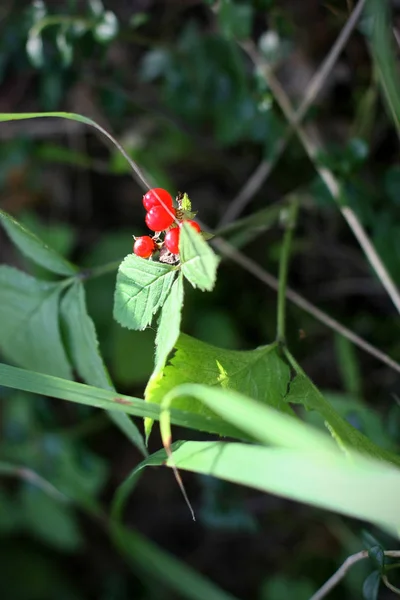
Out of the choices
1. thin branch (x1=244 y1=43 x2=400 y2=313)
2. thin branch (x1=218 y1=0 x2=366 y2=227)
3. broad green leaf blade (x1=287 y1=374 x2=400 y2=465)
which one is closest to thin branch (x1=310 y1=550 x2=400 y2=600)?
broad green leaf blade (x1=287 y1=374 x2=400 y2=465)

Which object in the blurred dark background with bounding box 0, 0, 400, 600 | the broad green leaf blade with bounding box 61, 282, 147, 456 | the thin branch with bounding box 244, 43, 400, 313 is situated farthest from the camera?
the blurred dark background with bounding box 0, 0, 400, 600

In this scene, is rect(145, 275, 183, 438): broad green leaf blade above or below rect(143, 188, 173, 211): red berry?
below

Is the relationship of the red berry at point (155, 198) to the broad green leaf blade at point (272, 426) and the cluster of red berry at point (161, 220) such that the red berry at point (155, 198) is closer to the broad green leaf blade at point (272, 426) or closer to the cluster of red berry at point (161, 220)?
the cluster of red berry at point (161, 220)

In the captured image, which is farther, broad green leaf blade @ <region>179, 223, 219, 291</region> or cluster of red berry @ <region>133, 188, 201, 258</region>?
cluster of red berry @ <region>133, 188, 201, 258</region>

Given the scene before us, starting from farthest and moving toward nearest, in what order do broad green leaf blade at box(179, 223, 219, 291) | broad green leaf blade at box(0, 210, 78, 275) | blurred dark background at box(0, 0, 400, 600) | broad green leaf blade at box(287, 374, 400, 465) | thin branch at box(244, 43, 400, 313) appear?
blurred dark background at box(0, 0, 400, 600)
thin branch at box(244, 43, 400, 313)
broad green leaf blade at box(0, 210, 78, 275)
broad green leaf blade at box(287, 374, 400, 465)
broad green leaf blade at box(179, 223, 219, 291)

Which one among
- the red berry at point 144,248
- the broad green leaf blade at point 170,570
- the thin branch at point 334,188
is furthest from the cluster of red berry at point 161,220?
the broad green leaf blade at point 170,570

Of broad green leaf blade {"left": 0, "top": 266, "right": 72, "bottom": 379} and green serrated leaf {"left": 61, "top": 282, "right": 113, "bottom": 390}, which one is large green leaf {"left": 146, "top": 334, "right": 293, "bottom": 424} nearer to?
green serrated leaf {"left": 61, "top": 282, "right": 113, "bottom": 390}

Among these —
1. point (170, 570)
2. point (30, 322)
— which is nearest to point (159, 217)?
point (30, 322)
